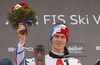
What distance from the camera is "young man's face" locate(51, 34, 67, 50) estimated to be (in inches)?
95.2

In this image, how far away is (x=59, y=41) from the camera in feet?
7.89

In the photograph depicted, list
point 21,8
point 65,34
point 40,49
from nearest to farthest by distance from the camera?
point 40,49 < point 21,8 < point 65,34

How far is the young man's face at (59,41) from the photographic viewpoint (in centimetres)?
242

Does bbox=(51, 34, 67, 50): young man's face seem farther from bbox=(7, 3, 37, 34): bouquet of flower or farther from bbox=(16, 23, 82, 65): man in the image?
bbox=(7, 3, 37, 34): bouquet of flower

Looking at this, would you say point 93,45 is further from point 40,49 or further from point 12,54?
point 40,49

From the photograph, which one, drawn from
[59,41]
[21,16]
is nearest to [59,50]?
[59,41]

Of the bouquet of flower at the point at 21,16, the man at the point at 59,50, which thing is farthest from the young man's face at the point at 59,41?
the bouquet of flower at the point at 21,16

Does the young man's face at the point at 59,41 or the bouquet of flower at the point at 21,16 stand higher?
the bouquet of flower at the point at 21,16

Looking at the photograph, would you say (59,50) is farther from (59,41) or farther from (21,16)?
(21,16)

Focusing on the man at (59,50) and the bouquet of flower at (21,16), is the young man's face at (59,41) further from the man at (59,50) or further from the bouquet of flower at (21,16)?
the bouquet of flower at (21,16)

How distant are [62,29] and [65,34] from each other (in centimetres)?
8

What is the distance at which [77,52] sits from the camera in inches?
176

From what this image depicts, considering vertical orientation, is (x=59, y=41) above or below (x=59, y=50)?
above

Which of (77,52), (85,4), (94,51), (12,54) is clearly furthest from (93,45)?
(12,54)
